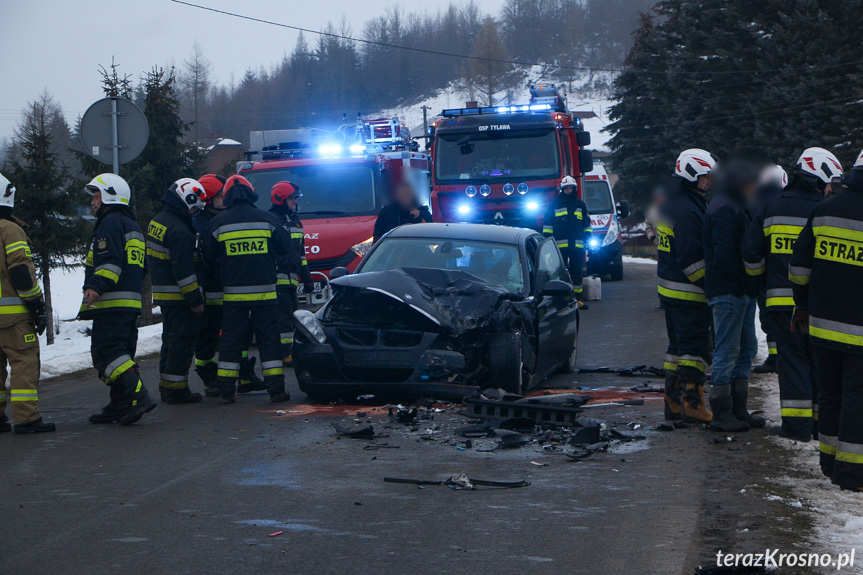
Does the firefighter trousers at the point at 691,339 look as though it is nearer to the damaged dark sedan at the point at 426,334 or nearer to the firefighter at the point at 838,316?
the damaged dark sedan at the point at 426,334

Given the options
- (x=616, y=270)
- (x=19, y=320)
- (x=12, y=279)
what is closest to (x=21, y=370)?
(x=19, y=320)

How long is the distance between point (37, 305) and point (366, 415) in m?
2.68

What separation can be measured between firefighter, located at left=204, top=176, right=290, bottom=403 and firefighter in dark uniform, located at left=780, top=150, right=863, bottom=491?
194 inches

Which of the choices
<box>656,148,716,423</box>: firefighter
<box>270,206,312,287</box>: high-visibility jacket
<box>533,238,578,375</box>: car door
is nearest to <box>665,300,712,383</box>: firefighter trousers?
<box>656,148,716,423</box>: firefighter

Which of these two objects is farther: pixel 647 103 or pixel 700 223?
pixel 647 103

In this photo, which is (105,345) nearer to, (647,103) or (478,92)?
(647,103)

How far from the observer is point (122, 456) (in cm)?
655

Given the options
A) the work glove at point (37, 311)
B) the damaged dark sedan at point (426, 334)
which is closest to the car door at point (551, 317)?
the damaged dark sedan at point (426, 334)

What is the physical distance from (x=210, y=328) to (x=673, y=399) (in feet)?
14.3

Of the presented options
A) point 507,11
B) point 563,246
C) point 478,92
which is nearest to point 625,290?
point 563,246

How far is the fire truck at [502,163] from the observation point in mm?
16703

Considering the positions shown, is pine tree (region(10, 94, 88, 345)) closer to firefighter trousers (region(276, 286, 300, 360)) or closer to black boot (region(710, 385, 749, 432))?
firefighter trousers (region(276, 286, 300, 360))

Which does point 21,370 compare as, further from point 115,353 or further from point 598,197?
point 598,197

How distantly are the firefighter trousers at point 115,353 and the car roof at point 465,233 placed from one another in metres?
2.99
